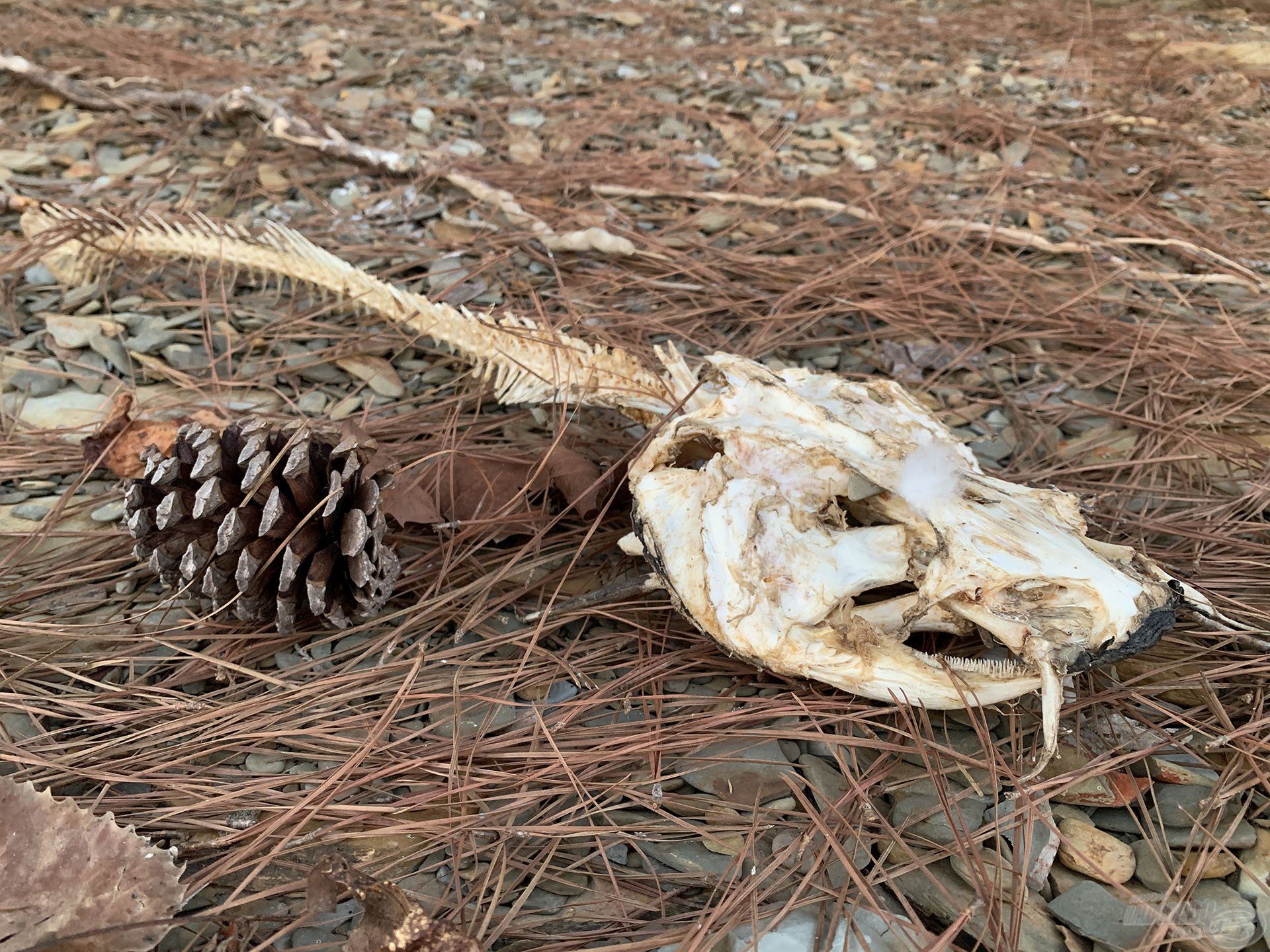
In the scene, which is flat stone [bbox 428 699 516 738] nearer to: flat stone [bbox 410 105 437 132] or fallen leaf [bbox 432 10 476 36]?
flat stone [bbox 410 105 437 132]

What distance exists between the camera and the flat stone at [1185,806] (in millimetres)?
1372

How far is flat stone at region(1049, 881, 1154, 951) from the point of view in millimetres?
1226

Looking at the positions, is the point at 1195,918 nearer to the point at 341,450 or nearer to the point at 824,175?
the point at 341,450

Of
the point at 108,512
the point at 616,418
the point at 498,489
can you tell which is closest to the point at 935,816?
the point at 498,489

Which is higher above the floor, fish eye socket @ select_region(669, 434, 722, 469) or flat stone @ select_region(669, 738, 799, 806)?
fish eye socket @ select_region(669, 434, 722, 469)

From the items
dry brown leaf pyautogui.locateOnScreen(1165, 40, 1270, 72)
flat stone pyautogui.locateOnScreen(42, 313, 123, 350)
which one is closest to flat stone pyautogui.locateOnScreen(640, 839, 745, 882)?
flat stone pyautogui.locateOnScreen(42, 313, 123, 350)

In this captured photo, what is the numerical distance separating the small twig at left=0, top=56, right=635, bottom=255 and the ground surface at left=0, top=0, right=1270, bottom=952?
Result: 71 mm

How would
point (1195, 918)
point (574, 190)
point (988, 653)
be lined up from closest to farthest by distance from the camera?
point (1195, 918) → point (988, 653) → point (574, 190)

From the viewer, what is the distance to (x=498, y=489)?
78.0 inches

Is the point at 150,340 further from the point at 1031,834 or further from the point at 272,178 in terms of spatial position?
the point at 1031,834

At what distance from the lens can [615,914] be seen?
1.27m

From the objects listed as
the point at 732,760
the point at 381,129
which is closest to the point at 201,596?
the point at 732,760

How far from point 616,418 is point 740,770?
1.09 meters

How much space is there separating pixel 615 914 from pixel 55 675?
120 centimetres
